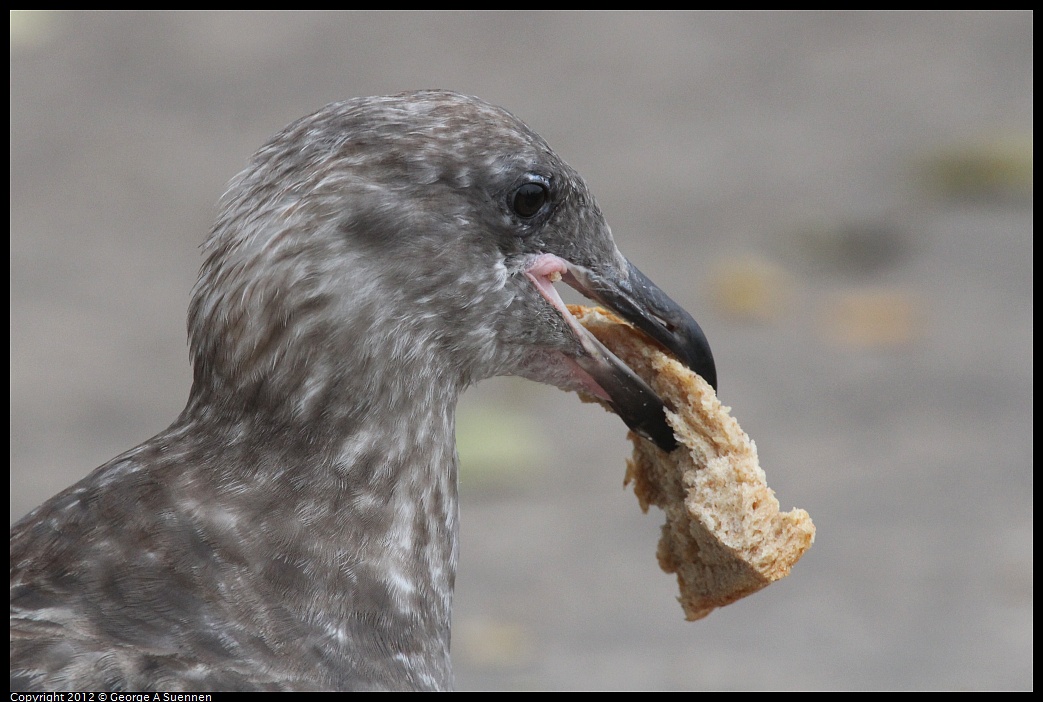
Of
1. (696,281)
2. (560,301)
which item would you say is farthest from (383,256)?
(696,281)

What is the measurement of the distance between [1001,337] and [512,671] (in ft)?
11.1

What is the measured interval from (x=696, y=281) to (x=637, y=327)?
4586 millimetres

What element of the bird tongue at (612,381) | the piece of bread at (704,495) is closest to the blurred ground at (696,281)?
the piece of bread at (704,495)

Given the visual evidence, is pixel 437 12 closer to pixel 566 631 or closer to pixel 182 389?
pixel 182 389

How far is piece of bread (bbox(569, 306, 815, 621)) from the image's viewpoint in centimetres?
297

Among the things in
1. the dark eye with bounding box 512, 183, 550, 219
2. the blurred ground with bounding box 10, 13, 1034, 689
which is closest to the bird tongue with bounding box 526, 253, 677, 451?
the dark eye with bounding box 512, 183, 550, 219

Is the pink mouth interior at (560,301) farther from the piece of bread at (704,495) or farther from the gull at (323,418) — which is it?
the piece of bread at (704,495)

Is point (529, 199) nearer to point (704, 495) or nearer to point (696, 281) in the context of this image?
point (704, 495)

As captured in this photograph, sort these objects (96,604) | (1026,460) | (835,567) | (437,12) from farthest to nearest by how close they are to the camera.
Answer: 1. (437,12)
2. (1026,460)
3. (835,567)
4. (96,604)

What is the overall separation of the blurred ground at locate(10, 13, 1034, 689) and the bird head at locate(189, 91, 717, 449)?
9.95ft

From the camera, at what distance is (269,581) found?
2.73 meters

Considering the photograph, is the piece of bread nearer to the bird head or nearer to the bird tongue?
the bird tongue

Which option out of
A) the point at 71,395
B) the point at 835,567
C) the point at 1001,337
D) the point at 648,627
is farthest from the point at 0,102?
the point at 1001,337

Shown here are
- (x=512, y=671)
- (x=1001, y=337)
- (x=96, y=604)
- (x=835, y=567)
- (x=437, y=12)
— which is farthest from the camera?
(x=437, y=12)
